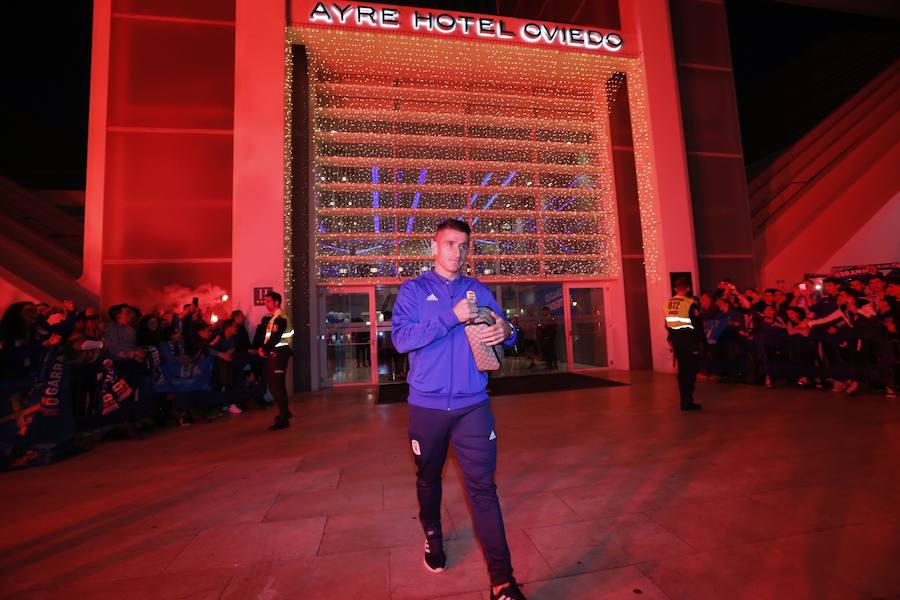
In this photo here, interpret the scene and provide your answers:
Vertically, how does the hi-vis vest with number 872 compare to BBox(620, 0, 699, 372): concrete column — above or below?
below

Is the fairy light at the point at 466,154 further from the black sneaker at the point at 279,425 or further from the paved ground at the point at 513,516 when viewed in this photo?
the paved ground at the point at 513,516

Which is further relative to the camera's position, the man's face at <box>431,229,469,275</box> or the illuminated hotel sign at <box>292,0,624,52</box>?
the illuminated hotel sign at <box>292,0,624,52</box>

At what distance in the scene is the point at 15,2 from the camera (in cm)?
1105

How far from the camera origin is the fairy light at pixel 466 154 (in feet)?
29.8

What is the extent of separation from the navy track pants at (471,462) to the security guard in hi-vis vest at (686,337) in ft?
14.8

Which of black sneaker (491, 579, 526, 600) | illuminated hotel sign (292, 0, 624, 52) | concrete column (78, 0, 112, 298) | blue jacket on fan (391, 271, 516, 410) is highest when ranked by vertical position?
illuminated hotel sign (292, 0, 624, 52)

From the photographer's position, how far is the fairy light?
29.8 ft

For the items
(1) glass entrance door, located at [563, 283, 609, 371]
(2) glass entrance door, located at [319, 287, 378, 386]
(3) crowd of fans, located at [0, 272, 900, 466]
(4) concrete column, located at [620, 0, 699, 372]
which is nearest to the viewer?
(3) crowd of fans, located at [0, 272, 900, 466]

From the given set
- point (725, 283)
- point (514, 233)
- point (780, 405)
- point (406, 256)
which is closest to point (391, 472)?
point (780, 405)

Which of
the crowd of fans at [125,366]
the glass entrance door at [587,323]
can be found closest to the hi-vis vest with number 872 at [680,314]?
the glass entrance door at [587,323]

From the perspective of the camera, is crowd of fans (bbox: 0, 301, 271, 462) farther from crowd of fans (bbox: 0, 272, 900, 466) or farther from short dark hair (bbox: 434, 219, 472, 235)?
short dark hair (bbox: 434, 219, 472, 235)

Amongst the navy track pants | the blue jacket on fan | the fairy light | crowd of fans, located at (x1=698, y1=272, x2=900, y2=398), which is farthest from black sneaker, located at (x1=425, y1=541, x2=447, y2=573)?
the fairy light

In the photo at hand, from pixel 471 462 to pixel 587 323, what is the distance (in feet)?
30.2

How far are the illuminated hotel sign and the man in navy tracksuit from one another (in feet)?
28.6
